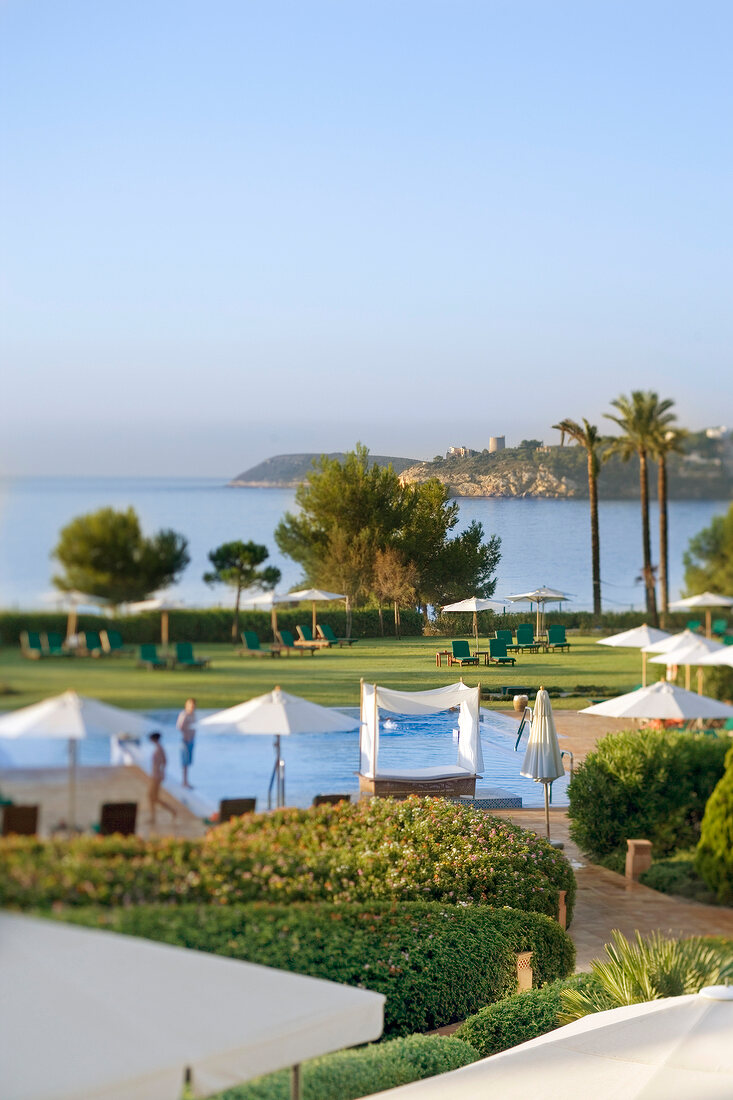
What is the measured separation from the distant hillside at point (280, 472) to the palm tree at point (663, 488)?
46.5 inches

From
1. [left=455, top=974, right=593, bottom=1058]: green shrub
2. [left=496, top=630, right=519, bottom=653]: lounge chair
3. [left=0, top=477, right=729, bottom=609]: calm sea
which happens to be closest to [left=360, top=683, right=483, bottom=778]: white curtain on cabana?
[left=496, top=630, right=519, bottom=653]: lounge chair

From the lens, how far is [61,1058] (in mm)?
2393

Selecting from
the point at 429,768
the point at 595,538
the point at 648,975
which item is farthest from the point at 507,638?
the point at 648,975

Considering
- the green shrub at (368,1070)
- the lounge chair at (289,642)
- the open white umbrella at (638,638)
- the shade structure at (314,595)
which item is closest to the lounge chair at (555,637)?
the open white umbrella at (638,638)

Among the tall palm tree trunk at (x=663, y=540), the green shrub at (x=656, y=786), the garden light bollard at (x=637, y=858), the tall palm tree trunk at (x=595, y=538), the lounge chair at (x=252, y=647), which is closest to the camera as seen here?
the lounge chair at (x=252, y=647)

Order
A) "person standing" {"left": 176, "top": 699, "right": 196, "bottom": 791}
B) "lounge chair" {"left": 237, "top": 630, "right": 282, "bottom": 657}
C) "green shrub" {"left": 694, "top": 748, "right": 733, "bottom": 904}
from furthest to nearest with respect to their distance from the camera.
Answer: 1. "green shrub" {"left": 694, "top": 748, "right": 733, "bottom": 904}
2. "lounge chair" {"left": 237, "top": 630, "right": 282, "bottom": 657}
3. "person standing" {"left": 176, "top": 699, "right": 196, "bottom": 791}

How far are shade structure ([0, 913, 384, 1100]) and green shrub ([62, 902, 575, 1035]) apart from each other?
0.78m

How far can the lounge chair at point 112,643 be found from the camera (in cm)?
276

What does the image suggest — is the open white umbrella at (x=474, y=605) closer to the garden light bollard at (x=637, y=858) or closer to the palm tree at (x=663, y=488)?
the palm tree at (x=663, y=488)

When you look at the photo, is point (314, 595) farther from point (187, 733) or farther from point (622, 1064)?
point (622, 1064)

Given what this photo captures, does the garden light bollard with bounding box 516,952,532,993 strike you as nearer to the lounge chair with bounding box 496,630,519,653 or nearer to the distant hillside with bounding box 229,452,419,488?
the lounge chair with bounding box 496,630,519,653

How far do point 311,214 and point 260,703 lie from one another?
1.74m

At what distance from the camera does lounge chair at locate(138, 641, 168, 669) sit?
281 centimetres

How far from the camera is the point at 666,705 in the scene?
4.25m
